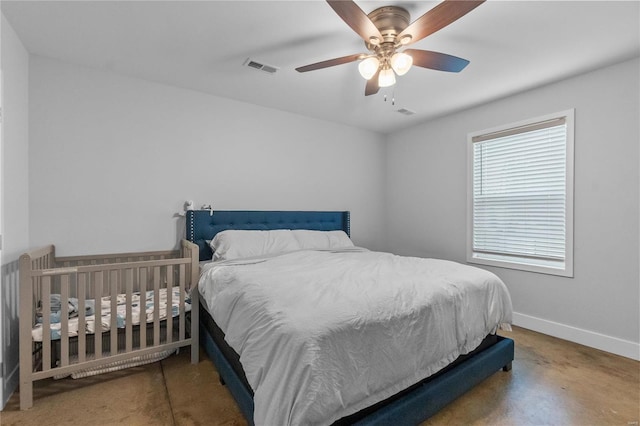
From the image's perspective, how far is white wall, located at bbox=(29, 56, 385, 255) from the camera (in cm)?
249

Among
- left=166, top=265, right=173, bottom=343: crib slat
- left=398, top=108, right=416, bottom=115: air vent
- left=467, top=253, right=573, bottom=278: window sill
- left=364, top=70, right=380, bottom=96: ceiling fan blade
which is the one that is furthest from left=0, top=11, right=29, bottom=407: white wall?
left=467, top=253, right=573, bottom=278: window sill

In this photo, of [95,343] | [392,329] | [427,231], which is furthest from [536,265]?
[95,343]

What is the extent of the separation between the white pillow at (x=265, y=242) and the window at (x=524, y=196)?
66.7 inches

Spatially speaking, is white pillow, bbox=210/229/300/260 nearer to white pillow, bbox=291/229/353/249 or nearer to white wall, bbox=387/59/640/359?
white pillow, bbox=291/229/353/249

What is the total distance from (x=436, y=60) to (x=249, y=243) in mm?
2224

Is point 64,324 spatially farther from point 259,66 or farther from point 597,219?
point 597,219

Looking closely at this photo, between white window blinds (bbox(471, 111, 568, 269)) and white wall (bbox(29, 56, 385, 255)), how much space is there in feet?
6.89

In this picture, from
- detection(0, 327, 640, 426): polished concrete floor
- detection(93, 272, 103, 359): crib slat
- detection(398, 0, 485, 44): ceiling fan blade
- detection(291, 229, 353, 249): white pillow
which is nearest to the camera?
detection(398, 0, 485, 44): ceiling fan blade

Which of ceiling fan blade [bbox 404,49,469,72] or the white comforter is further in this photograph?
ceiling fan blade [bbox 404,49,469,72]

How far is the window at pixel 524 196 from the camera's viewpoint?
290cm

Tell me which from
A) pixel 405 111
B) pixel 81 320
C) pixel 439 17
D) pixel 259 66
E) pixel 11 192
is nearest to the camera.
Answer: pixel 439 17

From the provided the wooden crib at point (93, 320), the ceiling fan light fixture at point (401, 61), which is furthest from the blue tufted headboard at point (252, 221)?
the ceiling fan light fixture at point (401, 61)

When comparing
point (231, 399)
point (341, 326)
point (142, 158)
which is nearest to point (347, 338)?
point (341, 326)

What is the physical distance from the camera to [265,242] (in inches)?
121
